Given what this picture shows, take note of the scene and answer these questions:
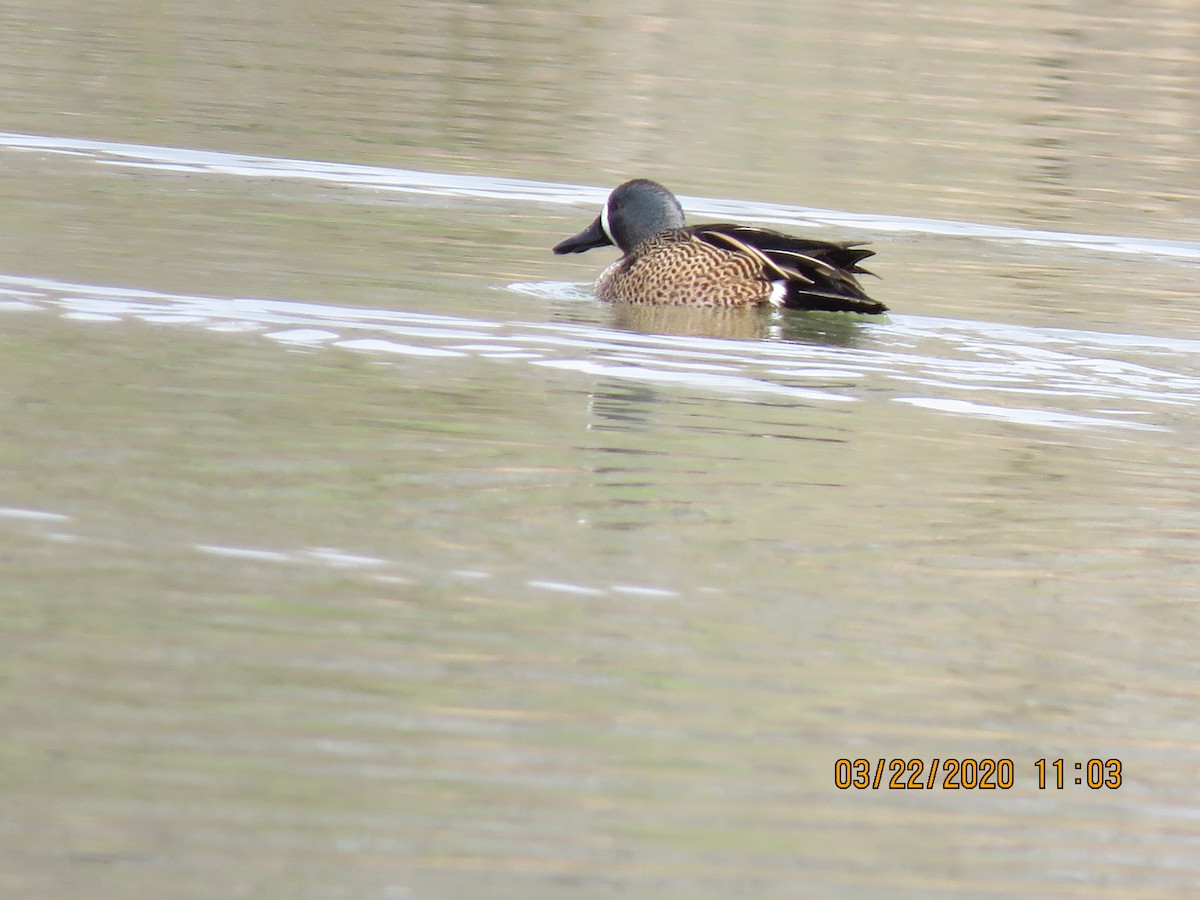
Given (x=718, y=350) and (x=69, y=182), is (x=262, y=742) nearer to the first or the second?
(x=718, y=350)

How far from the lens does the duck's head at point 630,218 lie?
12.5 meters

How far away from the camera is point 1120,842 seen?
446 cm

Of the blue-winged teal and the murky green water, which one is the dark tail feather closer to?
the blue-winged teal

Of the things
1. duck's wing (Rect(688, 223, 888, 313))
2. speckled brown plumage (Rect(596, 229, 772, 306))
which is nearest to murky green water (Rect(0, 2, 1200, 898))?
duck's wing (Rect(688, 223, 888, 313))

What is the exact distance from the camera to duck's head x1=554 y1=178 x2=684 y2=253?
12.5 metres

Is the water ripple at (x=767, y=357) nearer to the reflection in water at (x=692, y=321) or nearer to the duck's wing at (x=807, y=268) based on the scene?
the reflection in water at (x=692, y=321)

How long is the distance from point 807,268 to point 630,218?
5.56 feet
